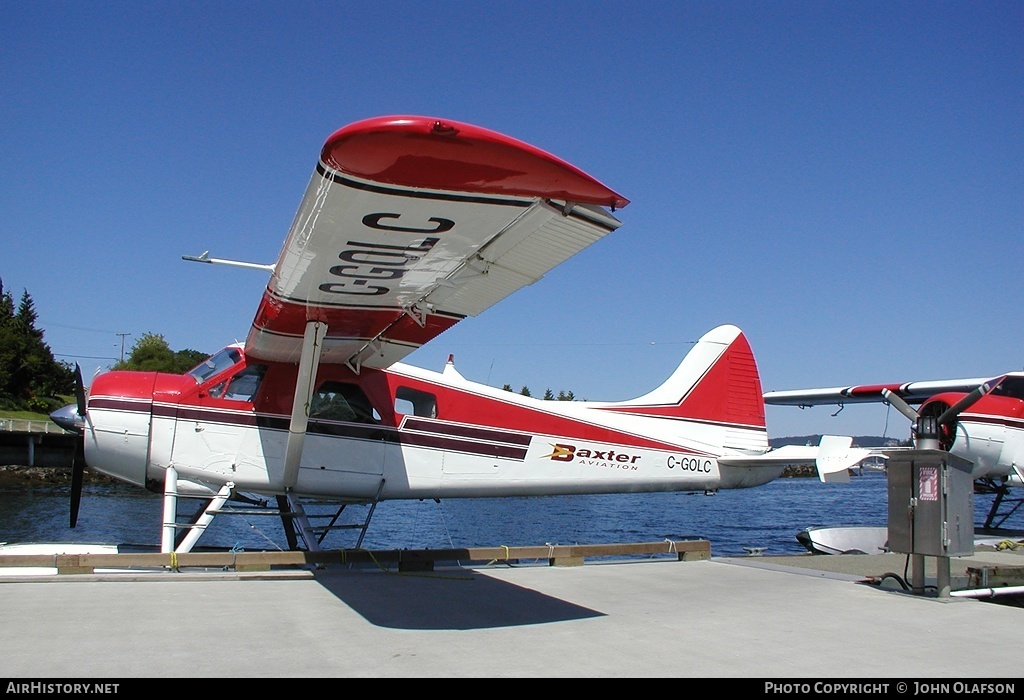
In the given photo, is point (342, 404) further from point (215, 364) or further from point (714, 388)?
point (714, 388)

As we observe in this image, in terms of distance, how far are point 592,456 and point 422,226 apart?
5.19 metres

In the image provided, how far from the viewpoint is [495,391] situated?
9289 mm

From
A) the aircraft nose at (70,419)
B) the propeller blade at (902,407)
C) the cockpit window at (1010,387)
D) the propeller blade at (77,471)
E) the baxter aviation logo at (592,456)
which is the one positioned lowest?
the propeller blade at (77,471)

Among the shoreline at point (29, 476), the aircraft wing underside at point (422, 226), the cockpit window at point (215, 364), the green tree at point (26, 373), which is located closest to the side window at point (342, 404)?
the cockpit window at point (215, 364)

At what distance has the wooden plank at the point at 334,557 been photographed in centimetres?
705

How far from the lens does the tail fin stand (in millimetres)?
10211

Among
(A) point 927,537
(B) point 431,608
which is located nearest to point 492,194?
(B) point 431,608

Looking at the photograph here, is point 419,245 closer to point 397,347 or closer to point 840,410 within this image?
point 397,347

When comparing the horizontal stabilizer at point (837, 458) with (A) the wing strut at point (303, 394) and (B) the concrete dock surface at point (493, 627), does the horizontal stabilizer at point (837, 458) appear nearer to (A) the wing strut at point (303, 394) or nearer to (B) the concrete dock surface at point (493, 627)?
(B) the concrete dock surface at point (493, 627)

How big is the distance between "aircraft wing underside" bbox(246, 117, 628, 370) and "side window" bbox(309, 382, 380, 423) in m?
1.29

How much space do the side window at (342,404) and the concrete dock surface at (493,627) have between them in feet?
5.56

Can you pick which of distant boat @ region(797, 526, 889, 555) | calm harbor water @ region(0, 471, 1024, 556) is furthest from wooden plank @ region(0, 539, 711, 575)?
calm harbor water @ region(0, 471, 1024, 556)

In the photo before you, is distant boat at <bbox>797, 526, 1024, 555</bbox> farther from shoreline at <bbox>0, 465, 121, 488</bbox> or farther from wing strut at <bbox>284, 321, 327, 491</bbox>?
shoreline at <bbox>0, 465, 121, 488</bbox>

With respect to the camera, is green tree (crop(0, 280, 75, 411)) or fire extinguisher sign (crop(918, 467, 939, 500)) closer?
fire extinguisher sign (crop(918, 467, 939, 500))
